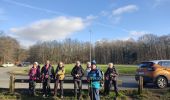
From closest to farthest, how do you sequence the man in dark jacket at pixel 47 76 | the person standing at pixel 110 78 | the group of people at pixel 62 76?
1. the group of people at pixel 62 76
2. the person standing at pixel 110 78
3. the man in dark jacket at pixel 47 76

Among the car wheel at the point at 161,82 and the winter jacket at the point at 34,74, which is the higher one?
the winter jacket at the point at 34,74

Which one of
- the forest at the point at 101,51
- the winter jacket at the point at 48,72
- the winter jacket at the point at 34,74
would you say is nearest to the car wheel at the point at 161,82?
the winter jacket at the point at 48,72

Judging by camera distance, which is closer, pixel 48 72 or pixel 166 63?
pixel 48 72

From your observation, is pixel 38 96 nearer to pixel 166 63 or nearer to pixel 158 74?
→ pixel 158 74

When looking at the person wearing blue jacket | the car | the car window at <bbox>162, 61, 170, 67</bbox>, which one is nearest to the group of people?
the person wearing blue jacket

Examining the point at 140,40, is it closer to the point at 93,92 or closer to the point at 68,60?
the point at 68,60

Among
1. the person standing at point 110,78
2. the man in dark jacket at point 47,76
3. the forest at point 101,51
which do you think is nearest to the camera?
the person standing at point 110,78

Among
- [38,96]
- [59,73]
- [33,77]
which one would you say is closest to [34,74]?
[33,77]

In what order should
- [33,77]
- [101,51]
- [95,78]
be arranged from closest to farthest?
[95,78]
[33,77]
[101,51]

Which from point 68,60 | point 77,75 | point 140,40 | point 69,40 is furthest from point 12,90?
point 69,40

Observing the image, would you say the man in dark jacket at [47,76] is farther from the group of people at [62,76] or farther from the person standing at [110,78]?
the person standing at [110,78]

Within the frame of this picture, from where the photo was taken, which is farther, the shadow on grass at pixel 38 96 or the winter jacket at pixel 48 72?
the winter jacket at pixel 48 72

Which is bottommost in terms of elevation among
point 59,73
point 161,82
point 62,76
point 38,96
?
point 38,96

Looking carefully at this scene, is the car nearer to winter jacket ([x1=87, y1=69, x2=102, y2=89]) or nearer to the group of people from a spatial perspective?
the group of people
